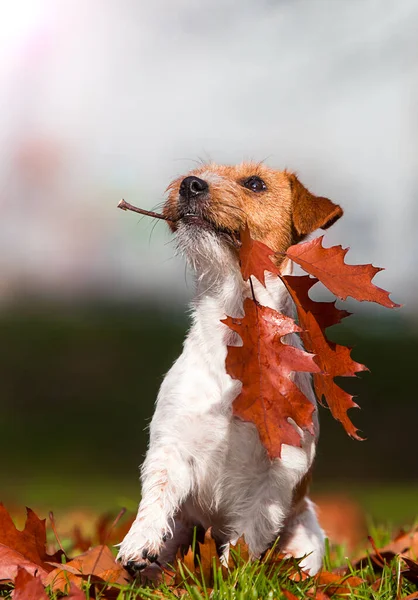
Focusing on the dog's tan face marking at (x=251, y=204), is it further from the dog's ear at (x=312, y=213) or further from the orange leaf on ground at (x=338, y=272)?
the orange leaf on ground at (x=338, y=272)

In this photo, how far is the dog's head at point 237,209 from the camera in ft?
9.84

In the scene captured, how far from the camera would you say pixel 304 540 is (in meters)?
3.19

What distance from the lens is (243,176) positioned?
11.3ft

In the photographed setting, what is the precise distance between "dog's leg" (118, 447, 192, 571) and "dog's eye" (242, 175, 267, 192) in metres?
1.23

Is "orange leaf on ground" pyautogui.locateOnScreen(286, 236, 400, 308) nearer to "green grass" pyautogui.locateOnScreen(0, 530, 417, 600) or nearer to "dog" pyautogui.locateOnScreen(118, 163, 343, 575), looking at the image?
"dog" pyautogui.locateOnScreen(118, 163, 343, 575)

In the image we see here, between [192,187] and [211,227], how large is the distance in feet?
0.58

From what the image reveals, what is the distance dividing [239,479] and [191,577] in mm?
482

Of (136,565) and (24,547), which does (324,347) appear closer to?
(136,565)

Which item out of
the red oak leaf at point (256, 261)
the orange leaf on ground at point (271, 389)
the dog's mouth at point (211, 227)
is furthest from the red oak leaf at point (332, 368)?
the dog's mouth at point (211, 227)

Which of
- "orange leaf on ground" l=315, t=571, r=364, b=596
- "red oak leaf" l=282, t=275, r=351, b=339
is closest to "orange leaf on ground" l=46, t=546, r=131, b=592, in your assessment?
"orange leaf on ground" l=315, t=571, r=364, b=596

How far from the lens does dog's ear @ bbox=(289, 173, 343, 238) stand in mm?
3168

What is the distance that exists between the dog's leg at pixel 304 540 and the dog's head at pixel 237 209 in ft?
3.93

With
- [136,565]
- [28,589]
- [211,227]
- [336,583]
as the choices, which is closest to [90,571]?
[136,565]

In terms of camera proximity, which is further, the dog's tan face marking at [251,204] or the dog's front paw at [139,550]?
the dog's tan face marking at [251,204]
